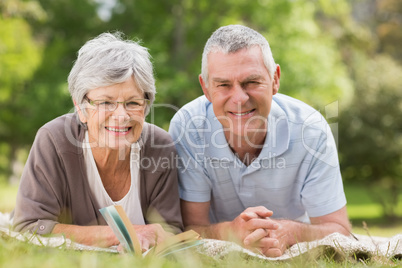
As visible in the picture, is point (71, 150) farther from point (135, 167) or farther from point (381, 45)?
point (381, 45)

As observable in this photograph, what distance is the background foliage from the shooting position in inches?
555

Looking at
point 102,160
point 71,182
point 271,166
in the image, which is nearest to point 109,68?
point 102,160

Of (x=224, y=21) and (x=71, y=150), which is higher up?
(x=224, y=21)

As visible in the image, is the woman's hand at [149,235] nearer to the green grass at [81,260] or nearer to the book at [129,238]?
the book at [129,238]

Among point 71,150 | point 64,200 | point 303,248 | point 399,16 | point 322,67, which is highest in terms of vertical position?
point 399,16

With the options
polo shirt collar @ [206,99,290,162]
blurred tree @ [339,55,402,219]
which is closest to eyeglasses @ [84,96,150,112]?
polo shirt collar @ [206,99,290,162]

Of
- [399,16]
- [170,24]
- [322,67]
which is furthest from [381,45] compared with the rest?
[170,24]

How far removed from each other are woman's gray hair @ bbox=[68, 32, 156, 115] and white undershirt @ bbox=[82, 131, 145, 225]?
13.0 inches

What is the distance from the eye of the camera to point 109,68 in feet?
9.86

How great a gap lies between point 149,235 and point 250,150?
3.69 feet

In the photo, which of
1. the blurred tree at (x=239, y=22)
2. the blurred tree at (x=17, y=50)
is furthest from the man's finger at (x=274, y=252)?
the blurred tree at (x=17, y=50)

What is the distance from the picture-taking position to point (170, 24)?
15195 mm

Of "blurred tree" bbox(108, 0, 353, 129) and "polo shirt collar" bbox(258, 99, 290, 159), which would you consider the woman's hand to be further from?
"blurred tree" bbox(108, 0, 353, 129)

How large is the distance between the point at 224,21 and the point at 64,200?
39.5 feet
